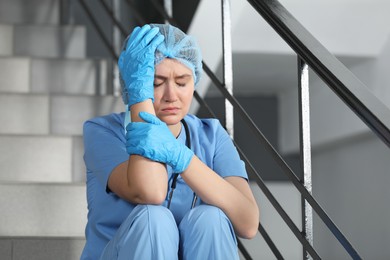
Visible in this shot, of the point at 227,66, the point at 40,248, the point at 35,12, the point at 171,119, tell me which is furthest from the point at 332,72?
the point at 35,12

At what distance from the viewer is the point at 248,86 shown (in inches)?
229

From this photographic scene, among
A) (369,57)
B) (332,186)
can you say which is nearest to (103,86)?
(369,57)

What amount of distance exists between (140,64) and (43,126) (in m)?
1.12

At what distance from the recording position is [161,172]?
1393 millimetres

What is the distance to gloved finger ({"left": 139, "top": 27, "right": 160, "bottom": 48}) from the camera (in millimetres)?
1457

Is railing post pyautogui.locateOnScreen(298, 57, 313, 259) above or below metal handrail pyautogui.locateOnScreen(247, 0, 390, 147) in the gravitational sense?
below

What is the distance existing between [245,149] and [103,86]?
3.42m

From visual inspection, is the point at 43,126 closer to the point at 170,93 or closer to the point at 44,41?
the point at 44,41

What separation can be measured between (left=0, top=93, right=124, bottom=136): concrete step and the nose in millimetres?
1055

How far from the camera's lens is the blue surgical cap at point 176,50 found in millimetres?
1481

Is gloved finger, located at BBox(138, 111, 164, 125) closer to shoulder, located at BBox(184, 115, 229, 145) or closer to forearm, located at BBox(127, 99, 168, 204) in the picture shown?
forearm, located at BBox(127, 99, 168, 204)

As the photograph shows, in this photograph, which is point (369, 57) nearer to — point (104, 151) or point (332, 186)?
point (332, 186)

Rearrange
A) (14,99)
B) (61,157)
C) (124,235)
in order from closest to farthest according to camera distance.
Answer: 1. (124,235)
2. (61,157)
3. (14,99)

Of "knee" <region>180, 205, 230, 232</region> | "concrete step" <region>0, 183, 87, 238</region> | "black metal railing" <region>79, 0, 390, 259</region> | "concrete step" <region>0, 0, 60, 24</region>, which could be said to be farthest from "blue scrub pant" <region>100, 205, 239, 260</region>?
"concrete step" <region>0, 0, 60, 24</region>
